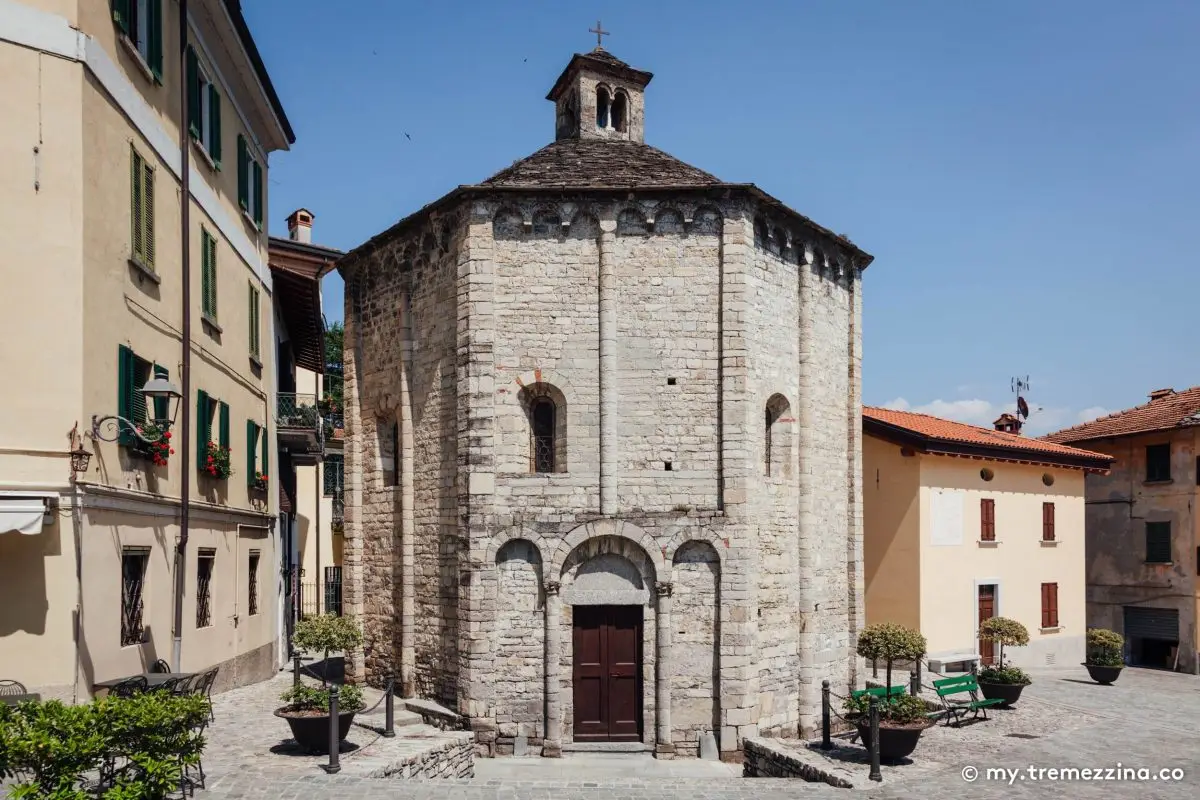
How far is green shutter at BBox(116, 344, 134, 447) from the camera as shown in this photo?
38.7 feet

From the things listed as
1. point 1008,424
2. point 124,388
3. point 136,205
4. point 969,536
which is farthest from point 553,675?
point 1008,424

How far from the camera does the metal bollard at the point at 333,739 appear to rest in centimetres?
1184

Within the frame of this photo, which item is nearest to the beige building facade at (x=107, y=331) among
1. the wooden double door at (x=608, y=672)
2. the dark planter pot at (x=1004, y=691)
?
the wooden double door at (x=608, y=672)

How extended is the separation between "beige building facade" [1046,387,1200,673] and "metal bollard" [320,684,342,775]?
26312mm

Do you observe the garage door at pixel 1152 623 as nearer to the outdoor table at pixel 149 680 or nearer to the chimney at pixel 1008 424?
the chimney at pixel 1008 424

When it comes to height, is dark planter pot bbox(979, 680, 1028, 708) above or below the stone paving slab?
below

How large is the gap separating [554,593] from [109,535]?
703 cm

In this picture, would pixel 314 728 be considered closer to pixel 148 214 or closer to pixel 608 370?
pixel 608 370

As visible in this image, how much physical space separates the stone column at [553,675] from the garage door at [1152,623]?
2230cm

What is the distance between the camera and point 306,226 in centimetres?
3312

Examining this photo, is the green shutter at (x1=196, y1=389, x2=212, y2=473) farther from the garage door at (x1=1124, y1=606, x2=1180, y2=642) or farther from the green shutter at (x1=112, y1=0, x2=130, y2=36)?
the garage door at (x1=1124, y1=606, x2=1180, y2=642)

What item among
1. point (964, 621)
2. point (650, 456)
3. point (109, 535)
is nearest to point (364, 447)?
point (650, 456)

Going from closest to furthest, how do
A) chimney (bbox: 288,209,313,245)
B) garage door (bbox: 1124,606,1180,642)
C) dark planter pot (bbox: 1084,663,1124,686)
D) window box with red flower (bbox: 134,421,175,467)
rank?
window box with red flower (bbox: 134,421,175,467), dark planter pot (bbox: 1084,663,1124,686), garage door (bbox: 1124,606,1180,642), chimney (bbox: 288,209,313,245)

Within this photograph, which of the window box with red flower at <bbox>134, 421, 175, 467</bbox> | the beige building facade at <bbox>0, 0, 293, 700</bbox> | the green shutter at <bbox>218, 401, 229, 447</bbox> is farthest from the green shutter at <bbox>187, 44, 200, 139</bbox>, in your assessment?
the window box with red flower at <bbox>134, 421, 175, 467</bbox>
